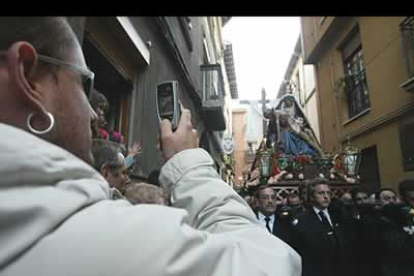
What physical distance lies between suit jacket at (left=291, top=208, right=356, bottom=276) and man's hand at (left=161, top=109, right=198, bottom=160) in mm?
2702

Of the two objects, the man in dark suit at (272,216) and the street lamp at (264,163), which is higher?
the street lamp at (264,163)

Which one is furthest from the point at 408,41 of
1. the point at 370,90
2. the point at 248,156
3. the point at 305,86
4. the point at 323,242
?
the point at 248,156

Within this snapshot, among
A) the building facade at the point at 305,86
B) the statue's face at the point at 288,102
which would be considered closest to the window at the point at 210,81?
the statue's face at the point at 288,102

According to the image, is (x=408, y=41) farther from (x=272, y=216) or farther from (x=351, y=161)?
(x=272, y=216)

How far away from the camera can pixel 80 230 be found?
547mm

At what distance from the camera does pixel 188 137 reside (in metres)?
1.09

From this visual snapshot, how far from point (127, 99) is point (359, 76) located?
8183mm

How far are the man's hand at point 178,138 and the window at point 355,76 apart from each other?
386 inches

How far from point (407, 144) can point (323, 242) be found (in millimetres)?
4959

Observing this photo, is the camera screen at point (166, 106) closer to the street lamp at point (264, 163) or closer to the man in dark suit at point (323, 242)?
the man in dark suit at point (323, 242)

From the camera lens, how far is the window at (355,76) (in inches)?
399

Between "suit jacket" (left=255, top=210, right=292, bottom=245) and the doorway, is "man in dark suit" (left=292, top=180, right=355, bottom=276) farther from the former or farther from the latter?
the doorway

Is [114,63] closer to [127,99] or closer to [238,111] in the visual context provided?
[127,99]
